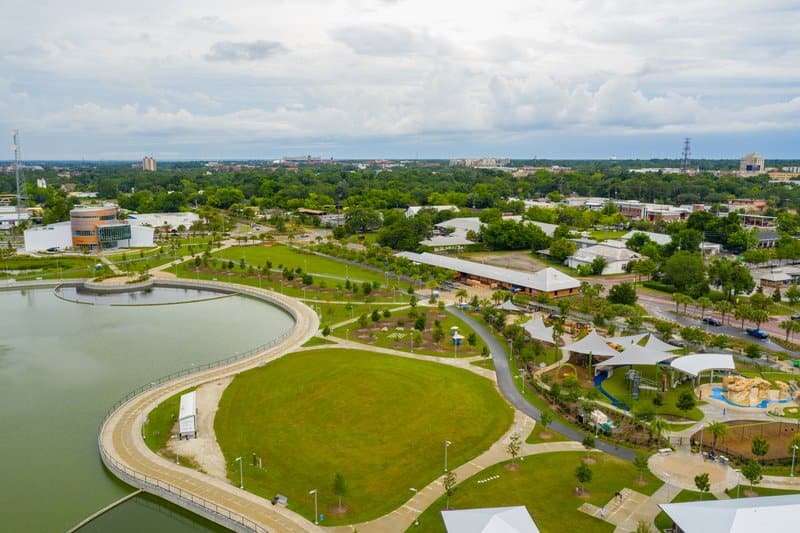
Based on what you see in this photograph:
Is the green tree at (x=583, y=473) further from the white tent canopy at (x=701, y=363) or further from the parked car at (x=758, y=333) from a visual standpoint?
the parked car at (x=758, y=333)

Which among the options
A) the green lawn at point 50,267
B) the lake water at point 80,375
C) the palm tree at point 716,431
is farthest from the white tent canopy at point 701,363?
the green lawn at point 50,267

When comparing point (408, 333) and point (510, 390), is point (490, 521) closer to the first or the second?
point (510, 390)

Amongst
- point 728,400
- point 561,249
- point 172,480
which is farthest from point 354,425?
point 561,249

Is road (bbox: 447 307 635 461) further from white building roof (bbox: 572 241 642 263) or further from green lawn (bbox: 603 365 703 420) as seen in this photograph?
white building roof (bbox: 572 241 642 263)

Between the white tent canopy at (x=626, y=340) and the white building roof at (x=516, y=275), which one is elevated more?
the white building roof at (x=516, y=275)

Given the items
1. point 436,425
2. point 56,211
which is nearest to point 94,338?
point 436,425

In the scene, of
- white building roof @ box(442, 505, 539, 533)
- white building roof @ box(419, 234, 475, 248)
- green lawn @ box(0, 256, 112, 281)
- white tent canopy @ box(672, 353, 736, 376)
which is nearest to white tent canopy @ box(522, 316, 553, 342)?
white tent canopy @ box(672, 353, 736, 376)
